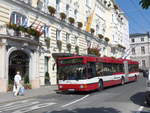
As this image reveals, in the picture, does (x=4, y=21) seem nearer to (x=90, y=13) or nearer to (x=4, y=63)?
(x=4, y=63)

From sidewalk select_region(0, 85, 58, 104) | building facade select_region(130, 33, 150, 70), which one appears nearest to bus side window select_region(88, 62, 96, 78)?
sidewalk select_region(0, 85, 58, 104)

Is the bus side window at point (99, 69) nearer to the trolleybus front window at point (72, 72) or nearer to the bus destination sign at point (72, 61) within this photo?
the trolleybus front window at point (72, 72)

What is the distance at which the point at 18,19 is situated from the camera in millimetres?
21469

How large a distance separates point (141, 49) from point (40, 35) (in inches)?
2567

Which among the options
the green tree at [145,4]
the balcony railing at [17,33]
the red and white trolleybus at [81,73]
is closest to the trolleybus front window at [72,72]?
the red and white trolleybus at [81,73]

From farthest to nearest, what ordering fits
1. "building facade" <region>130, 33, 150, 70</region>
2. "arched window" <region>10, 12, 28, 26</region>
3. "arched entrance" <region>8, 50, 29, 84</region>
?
"building facade" <region>130, 33, 150, 70</region>, "arched window" <region>10, 12, 28, 26</region>, "arched entrance" <region>8, 50, 29, 84</region>

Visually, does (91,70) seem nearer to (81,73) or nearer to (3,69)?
(81,73)

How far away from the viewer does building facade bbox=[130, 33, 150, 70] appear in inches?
3162

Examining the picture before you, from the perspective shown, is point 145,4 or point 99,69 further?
point 99,69

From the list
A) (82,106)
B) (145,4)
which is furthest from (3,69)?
(145,4)

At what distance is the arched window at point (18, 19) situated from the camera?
2097 cm

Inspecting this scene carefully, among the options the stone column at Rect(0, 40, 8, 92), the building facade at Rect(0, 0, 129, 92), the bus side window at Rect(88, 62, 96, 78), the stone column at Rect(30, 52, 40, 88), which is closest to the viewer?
the bus side window at Rect(88, 62, 96, 78)

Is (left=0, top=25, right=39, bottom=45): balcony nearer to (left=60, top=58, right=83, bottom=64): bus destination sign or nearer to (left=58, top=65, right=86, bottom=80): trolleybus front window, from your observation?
(left=60, top=58, right=83, bottom=64): bus destination sign

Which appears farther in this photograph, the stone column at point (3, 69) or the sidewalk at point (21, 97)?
the stone column at point (3, 69)
